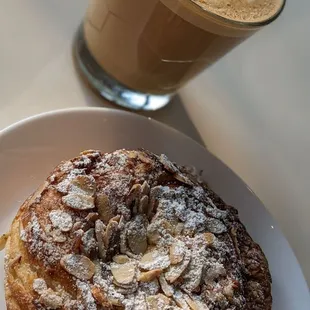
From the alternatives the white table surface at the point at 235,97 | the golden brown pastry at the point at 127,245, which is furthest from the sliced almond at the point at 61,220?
the white table surface at the point at 235,97

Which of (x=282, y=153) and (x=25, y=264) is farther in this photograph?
(x=282, y=153)

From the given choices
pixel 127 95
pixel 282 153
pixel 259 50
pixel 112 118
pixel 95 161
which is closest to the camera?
pixel 95 161

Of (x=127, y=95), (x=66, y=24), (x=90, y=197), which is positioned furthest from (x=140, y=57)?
(x=90, y=197)

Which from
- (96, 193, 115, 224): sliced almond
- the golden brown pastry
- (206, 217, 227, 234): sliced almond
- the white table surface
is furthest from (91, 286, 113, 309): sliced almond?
the white table surface

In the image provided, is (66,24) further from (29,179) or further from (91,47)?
(29,179)

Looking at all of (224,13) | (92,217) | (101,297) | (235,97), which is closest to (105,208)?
(92,217)

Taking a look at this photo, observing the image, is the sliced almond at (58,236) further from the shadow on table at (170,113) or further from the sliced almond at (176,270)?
the shadow on table at (170,113)

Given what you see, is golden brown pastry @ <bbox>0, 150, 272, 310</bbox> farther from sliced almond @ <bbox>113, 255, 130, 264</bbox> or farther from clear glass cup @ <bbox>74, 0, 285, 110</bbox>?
clear glass cup @ <bbox>74, 0, 285, 110</bbox>

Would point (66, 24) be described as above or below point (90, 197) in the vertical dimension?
above
